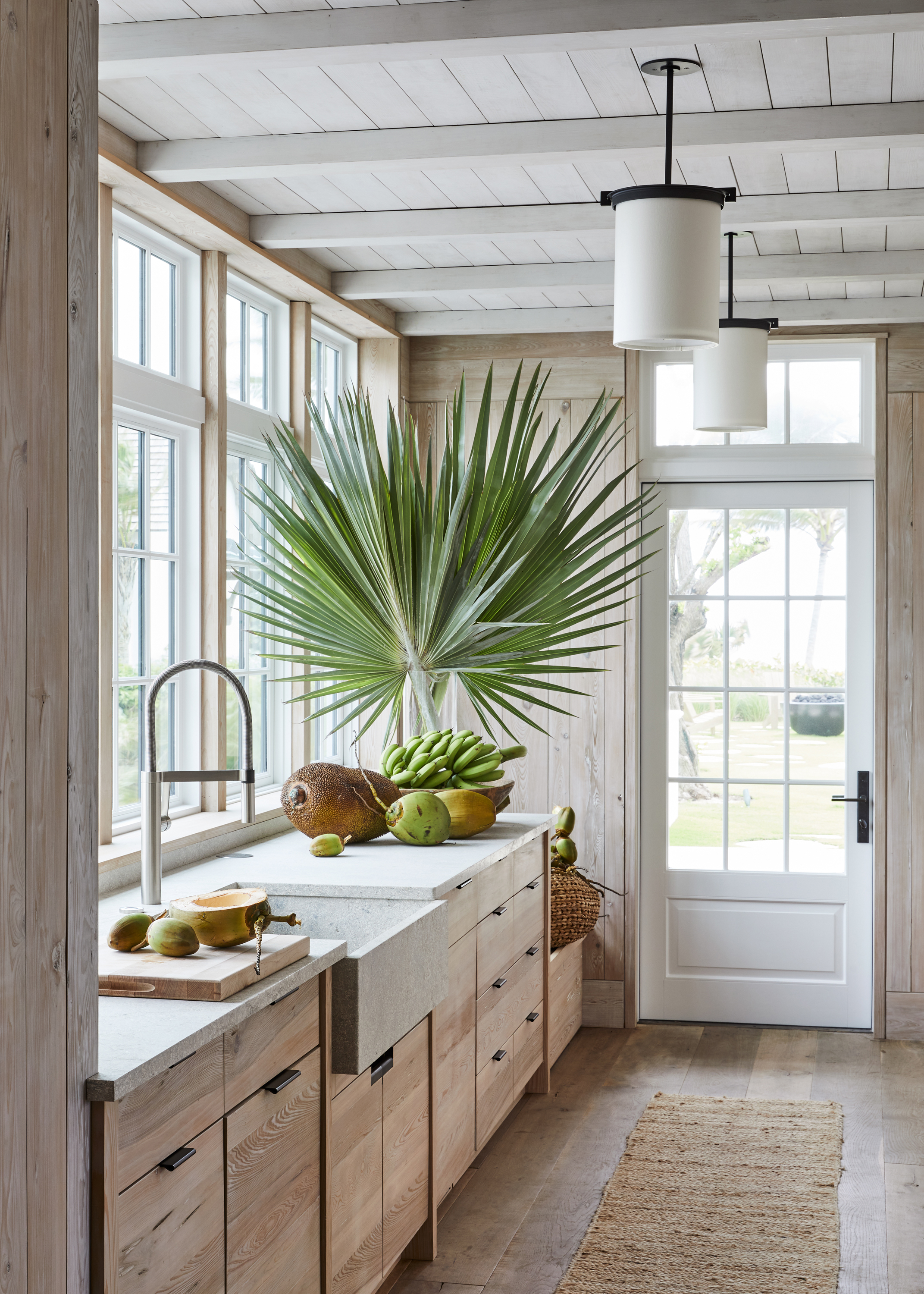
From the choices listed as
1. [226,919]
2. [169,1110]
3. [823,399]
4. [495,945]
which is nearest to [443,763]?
[495,945]

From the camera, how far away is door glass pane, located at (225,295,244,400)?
3955 millimetres

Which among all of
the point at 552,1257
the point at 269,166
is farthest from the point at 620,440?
the point at 552,1257

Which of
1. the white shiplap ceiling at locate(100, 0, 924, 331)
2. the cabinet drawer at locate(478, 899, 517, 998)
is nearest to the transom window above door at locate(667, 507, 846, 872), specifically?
the white shiplap ceiling at locate(100, 0, 924, 331)

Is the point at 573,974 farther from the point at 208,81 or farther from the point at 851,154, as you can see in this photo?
the point at 208,81

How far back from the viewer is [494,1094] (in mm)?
3543

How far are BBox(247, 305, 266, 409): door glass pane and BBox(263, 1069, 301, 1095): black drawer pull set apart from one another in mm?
2441

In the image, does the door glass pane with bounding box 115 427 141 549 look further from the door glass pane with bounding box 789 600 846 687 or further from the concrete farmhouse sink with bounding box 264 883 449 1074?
the door glass pane with bounding box 789 600 846 687

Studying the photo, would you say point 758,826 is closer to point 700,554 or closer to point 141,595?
point 700,554

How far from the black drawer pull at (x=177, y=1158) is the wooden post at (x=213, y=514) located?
6.01 ft

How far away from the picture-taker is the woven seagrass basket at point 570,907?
449 cm

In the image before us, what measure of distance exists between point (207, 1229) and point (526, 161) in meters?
2.32

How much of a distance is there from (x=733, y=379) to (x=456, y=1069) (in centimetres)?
213

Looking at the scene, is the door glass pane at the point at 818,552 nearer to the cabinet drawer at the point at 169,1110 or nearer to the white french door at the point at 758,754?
the white french door at the point at 758,754

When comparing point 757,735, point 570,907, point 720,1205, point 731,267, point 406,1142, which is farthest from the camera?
point 757,735
